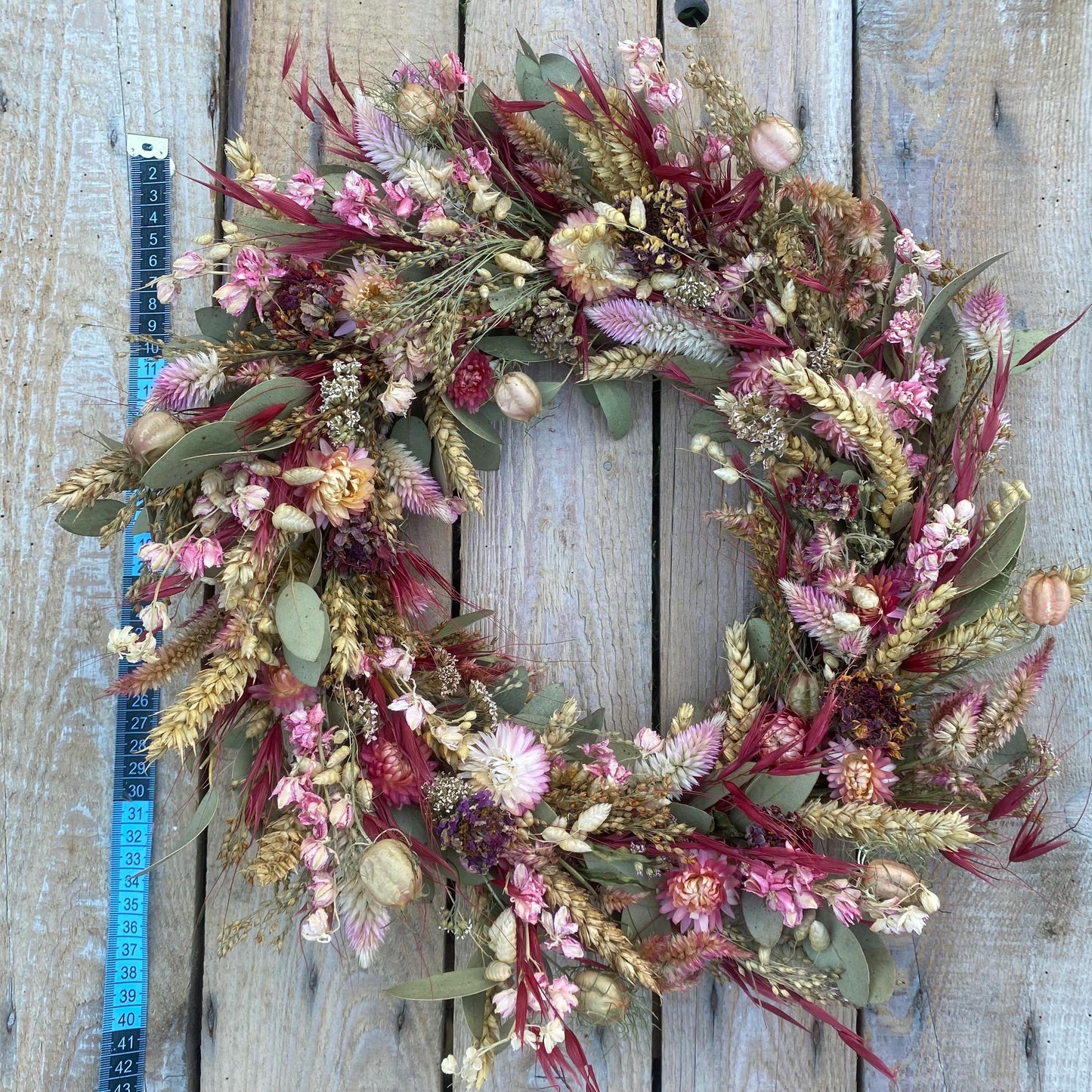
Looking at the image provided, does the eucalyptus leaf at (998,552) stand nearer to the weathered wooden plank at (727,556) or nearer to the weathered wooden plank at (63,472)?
the weathered wooden plank at (727,556)

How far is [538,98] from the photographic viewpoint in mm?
1176

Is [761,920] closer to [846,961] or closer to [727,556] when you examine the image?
[846,961]

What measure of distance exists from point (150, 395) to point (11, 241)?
498 mm

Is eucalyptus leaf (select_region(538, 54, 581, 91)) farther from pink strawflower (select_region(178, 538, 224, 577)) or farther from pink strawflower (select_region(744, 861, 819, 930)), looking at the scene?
pink strawflower (select_region(744, 861, 819, 930))

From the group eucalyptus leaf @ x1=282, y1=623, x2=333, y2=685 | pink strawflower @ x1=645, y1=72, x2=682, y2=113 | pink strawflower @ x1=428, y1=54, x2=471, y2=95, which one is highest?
pink strawflower @ x1=428, y1=54, x2=471, y2=95

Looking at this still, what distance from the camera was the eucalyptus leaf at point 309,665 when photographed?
995 mm

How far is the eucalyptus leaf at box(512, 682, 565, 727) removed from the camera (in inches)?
45.1

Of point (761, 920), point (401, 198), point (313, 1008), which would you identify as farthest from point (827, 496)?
point (313, 1008)

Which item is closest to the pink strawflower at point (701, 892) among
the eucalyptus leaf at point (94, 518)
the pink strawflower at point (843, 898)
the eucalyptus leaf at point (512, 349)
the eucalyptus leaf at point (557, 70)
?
the pink strawflower at point (843, 898)

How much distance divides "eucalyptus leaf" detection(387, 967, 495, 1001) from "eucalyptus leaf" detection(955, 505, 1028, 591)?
0.78 metres

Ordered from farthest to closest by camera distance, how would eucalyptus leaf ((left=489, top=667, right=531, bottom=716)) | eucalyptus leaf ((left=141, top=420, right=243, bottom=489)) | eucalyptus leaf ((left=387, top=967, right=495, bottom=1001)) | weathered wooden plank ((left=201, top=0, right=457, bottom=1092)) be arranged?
weathered wooden plank ((left=201, top=0, right=457, bottom=1092)) < eucalyptus leaf ((left=489, top=667, right=531, bottom=716)) < eucalyptus leaf ((left=387, top=967, right=495, bottom=1001)) < eucalyptus leaf ((left=141, top=420, right=243, bottom=489))

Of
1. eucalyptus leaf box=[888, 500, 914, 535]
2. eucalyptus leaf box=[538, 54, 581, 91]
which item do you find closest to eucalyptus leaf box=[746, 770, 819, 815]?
eucalyptus leaf box=[888, 500, 914, 535]

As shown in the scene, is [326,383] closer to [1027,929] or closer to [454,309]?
[454,309]

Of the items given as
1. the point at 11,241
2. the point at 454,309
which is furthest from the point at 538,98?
the point at 11,241
